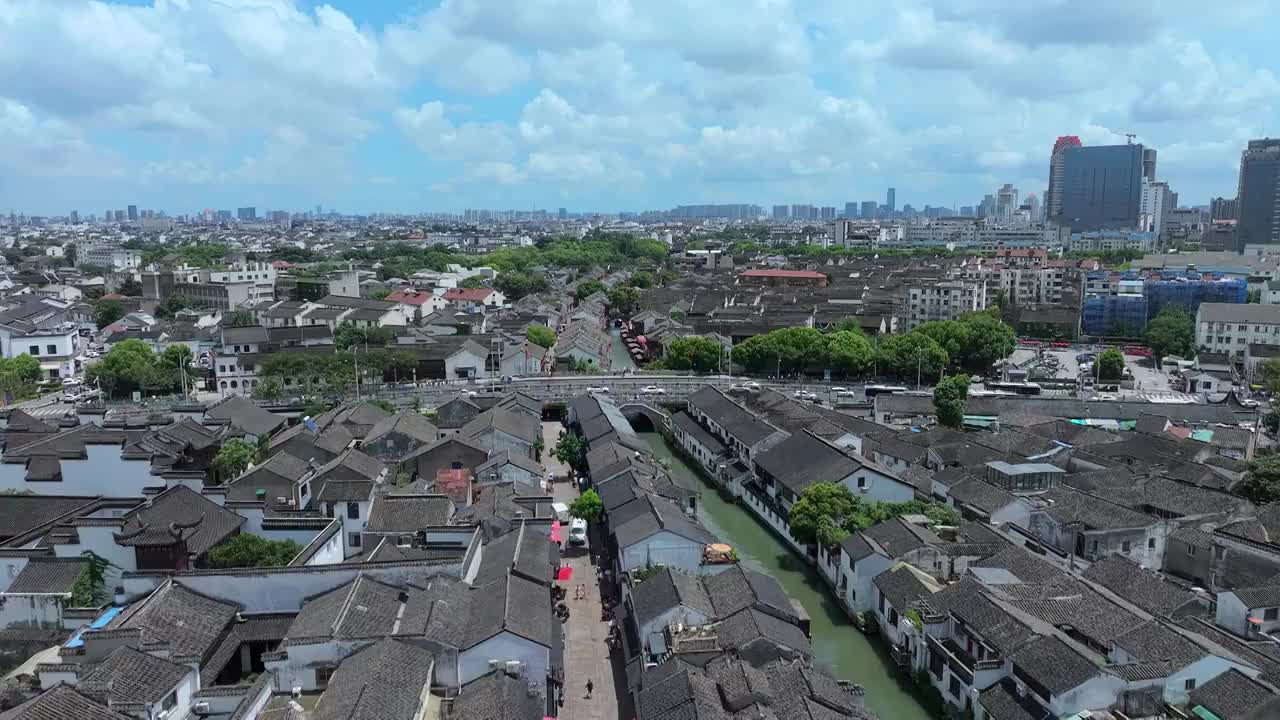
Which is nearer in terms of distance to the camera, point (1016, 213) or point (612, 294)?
point (612, 294)

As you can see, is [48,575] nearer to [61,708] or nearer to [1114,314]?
[61,708]

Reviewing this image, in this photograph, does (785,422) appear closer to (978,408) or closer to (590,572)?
(978,408)

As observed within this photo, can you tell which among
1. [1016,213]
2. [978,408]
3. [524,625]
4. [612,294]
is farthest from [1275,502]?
[1016,213]

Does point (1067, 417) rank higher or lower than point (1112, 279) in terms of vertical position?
lower

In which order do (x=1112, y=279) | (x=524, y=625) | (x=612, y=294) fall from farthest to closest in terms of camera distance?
(x=612, y=294) < (x=1112, y=279) < (x=524, y=625)

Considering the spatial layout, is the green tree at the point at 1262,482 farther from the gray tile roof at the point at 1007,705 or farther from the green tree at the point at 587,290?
the green tree at the point at 587,290

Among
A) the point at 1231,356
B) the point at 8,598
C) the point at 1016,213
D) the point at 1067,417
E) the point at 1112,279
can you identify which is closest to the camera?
the point at 8,598

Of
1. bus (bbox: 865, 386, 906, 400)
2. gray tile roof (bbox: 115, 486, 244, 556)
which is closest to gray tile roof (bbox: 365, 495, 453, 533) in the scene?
gray tile roof (bbox: 115, 486, 244, 556)
